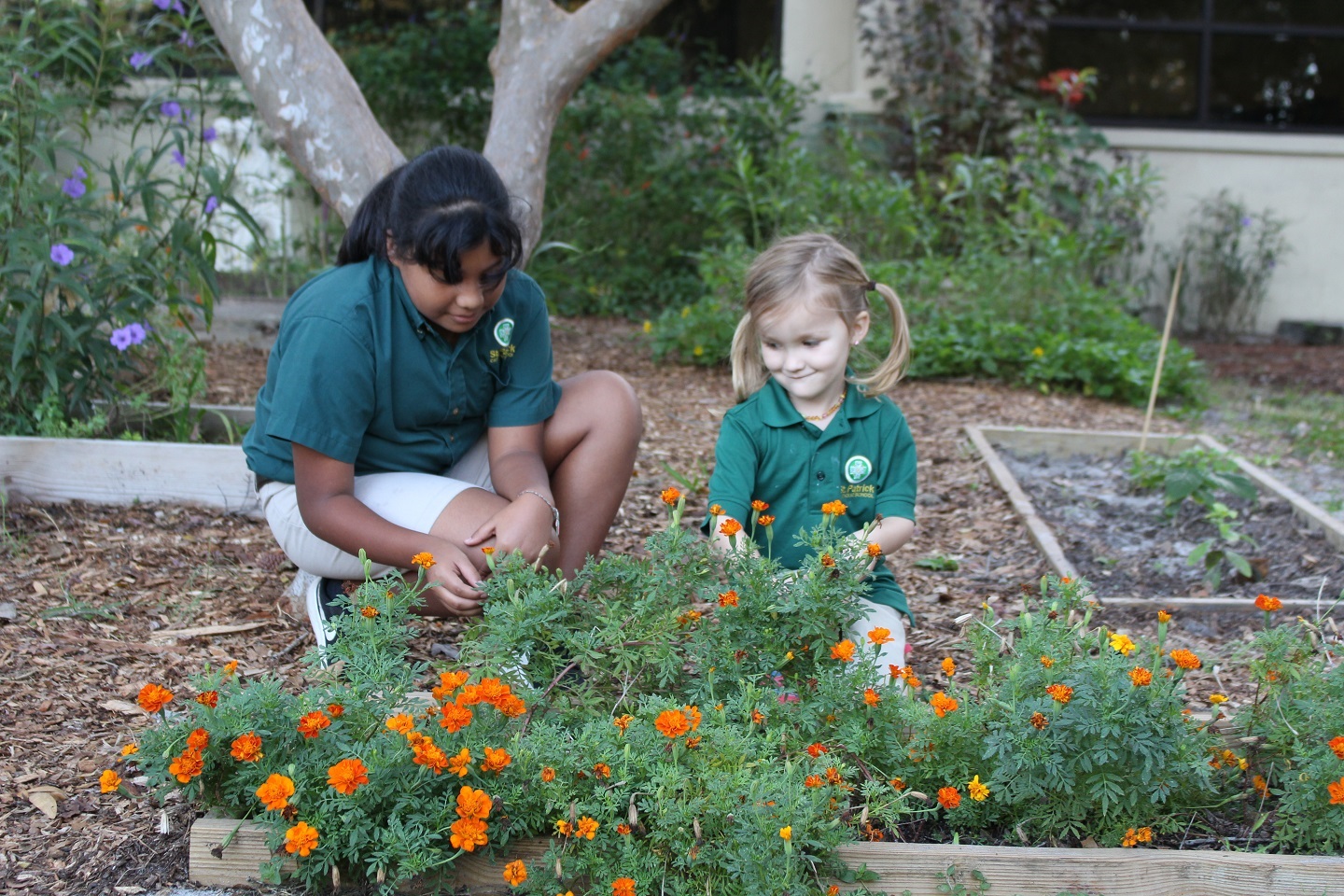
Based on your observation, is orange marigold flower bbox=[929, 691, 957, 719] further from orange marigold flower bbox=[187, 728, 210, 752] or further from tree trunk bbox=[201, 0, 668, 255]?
tree trunk bbox=[201, 0, 668, 255]

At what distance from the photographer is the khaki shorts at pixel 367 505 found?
91.8 inches

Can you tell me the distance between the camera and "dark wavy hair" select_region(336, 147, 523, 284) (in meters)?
2.05

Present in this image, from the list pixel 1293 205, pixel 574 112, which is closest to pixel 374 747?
pixel 574 112

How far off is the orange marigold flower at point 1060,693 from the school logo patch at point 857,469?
0.82 m

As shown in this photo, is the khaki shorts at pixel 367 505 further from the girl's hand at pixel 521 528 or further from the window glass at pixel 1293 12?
the window glass at pixel 1293 12

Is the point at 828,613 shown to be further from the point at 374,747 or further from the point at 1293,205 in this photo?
the point at 1293,205

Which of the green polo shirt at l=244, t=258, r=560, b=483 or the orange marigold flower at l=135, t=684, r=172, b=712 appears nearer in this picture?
the orange marigold flower at l=135, t=684, r=172, b=712

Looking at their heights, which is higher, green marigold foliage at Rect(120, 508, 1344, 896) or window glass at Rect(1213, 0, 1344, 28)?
window glass at Rect(1213, 0, 1344, 28)

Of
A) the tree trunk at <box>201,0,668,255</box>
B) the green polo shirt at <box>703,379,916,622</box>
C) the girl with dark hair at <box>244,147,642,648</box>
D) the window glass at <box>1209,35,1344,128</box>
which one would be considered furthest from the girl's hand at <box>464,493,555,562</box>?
the window glass at <box>1209,35,1344,128</box>

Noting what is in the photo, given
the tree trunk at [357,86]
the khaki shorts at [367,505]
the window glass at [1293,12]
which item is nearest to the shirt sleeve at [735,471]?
the khaki shorts at [367,505]

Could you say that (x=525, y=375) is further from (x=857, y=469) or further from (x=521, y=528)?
(x=857, y=469)

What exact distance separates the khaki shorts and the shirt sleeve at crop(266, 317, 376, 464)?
0.54ft

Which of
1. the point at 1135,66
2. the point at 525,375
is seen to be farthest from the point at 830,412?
the point at 1135,66

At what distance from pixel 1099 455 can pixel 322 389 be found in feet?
10.4
